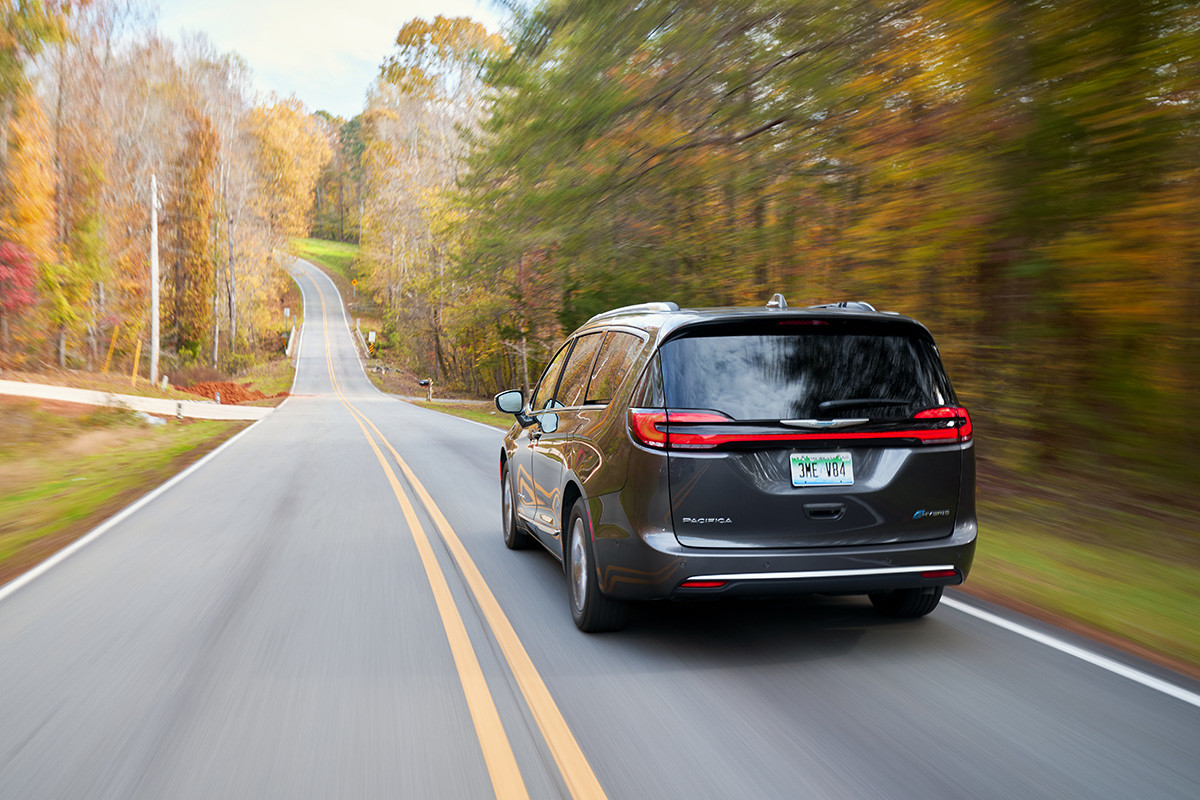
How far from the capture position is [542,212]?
15.2 m

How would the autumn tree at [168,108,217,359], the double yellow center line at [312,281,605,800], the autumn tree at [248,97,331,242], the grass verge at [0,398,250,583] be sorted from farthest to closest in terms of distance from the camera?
the autumn tree at [248,97,331,242], the autumn tree at [168,108,217,359], the grass verge at [0,398,250,583], the double yellow center line at [312,281,605,800]

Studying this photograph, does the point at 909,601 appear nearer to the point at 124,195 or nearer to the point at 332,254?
the point at 124,195

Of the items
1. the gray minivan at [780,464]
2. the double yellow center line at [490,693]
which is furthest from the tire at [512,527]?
the gray minivan at [780,464]

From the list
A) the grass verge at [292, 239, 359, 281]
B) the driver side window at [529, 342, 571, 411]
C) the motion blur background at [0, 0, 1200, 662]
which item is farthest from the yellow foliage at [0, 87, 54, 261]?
the grass verge at [292, 239, 359, 281]

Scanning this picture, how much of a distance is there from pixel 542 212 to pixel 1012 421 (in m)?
8.11

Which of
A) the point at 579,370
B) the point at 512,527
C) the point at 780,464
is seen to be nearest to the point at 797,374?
the point at 780,464

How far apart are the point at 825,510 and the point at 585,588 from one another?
150 centimetres

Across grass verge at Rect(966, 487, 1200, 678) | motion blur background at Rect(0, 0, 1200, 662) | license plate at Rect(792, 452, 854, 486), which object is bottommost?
grass verge at Rect(966, 487, 1200, 678)

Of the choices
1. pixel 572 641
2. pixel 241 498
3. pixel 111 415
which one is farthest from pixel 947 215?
pixel 111 415

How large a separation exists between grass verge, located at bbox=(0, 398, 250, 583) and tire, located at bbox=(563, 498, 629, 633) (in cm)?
470

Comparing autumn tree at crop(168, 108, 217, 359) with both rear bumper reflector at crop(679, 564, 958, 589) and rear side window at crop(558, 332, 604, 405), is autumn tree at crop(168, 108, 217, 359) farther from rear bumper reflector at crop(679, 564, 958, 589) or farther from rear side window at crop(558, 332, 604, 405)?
rear bumper reflector at crop(679, 564, 958, 589)

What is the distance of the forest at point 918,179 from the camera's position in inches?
293

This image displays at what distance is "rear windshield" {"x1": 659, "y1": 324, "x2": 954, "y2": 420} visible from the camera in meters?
4.60

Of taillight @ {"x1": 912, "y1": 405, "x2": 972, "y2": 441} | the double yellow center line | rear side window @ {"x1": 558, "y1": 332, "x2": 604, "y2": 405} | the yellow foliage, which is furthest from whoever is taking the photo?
the yellow foliage
